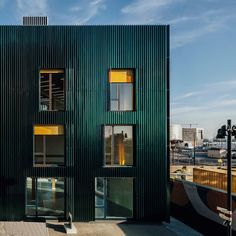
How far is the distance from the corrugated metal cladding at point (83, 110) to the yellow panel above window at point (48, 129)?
336mm

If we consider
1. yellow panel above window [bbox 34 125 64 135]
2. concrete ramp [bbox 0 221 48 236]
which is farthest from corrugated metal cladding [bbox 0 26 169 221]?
concrete ramp [bbox 0 221 48 236]

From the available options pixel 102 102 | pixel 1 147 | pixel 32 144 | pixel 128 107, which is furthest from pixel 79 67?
pixel 1 147

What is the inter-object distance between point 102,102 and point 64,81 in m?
2.47

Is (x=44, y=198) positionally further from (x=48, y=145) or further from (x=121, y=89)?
(x=121, y=89)

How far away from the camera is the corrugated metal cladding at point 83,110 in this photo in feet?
61.7

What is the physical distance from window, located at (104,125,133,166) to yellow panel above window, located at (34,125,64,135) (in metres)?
2.53

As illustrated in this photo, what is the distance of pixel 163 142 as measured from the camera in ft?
62.7

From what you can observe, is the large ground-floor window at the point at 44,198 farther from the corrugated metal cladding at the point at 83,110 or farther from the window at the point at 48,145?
the window at the point at 48,145

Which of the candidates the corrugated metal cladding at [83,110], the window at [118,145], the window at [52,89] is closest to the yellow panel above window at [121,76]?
the corrugated metal cladding at [83,110]

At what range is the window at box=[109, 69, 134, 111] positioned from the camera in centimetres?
1905

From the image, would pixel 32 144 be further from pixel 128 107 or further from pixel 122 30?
pixel 122 30

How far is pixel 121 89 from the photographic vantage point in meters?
19.1

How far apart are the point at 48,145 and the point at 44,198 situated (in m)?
2.95

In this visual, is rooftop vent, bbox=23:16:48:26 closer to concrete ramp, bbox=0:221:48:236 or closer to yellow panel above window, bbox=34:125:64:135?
yellow panel above window, bbox=34:125:64:135
